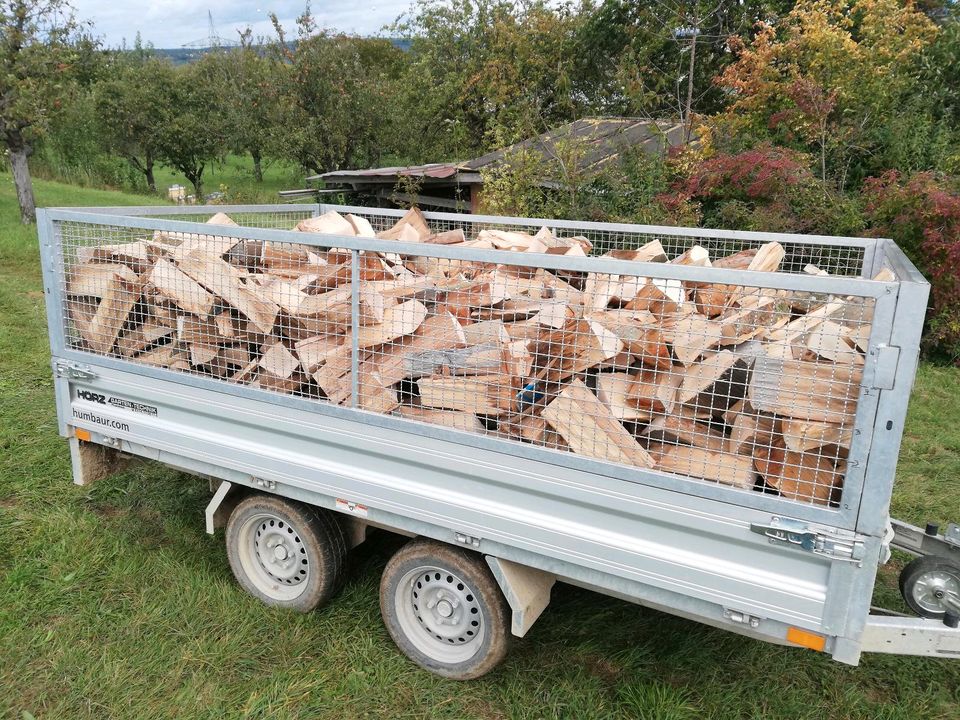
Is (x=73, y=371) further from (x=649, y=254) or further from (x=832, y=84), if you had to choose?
(x=832, y=84)

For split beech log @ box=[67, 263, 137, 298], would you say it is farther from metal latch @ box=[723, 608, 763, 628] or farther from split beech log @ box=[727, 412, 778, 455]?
metal latch @ box=[723, 608, 763, 628]

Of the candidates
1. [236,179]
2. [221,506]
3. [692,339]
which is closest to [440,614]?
[221,506]

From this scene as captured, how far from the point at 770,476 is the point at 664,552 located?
437mm

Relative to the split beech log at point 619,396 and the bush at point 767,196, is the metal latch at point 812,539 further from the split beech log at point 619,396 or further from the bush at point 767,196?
the bush at point 767,196

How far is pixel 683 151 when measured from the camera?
11141mm

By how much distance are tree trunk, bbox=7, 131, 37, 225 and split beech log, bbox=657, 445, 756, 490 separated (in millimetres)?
16989

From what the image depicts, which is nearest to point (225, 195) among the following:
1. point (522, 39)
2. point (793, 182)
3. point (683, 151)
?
point (522, 39)

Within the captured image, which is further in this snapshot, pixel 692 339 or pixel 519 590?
pixel 519 590

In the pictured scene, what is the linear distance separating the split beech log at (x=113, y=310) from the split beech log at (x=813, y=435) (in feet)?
10.0

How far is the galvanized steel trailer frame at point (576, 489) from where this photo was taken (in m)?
2.14

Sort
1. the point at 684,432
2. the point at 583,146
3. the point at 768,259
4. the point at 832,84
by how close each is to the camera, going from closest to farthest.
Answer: the point at 684,432 < the point at 768,259 < the point at 832,84 < the point at 583,146

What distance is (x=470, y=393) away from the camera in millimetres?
2811

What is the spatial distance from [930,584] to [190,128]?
3097 cm

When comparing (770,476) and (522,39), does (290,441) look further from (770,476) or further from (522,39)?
(522,39)
